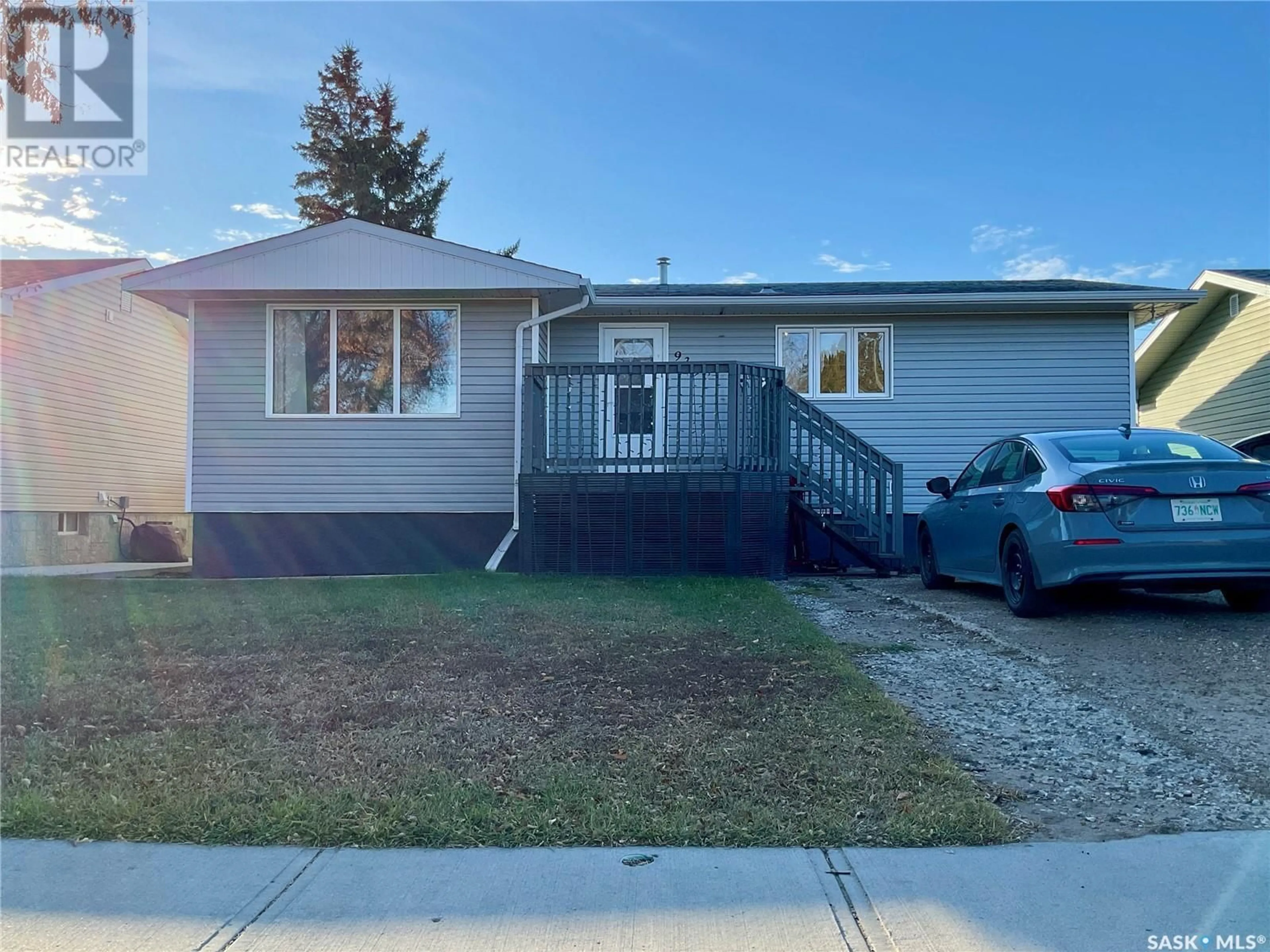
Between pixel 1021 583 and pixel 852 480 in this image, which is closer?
pixel 1021 583

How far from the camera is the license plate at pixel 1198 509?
602 cm

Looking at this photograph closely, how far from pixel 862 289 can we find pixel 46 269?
12.9 metres

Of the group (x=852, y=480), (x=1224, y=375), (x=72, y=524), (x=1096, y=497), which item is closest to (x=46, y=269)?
(x=72, y=524)

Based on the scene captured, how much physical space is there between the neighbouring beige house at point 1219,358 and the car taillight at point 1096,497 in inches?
395

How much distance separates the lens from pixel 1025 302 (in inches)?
488

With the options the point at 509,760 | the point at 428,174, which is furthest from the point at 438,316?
the point at 428,174

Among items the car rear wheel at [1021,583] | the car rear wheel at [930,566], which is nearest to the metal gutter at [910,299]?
the car rear wheel at [930,566]

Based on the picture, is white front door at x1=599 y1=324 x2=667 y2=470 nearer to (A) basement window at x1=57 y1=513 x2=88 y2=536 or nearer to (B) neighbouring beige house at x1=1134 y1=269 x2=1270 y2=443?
(B) neighbouring beige house at x1=1134 y1=269 x2=1270 y2=443

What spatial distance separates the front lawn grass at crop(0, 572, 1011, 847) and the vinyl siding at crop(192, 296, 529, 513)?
15.4 ft

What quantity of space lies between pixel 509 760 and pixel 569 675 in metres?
1.24

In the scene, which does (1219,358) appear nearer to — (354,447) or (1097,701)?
(1097,701)

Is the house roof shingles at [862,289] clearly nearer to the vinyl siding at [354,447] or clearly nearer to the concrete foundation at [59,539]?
the vinyl siding at [354,447]

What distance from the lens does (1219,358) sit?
17125mm

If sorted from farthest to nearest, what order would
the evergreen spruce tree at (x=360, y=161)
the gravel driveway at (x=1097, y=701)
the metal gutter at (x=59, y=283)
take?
the evergreen spruce tree at (x=360, y=161) → the metal gutter at (x=59, y=283) → the gravel driveway at (x=1097, y=701)
